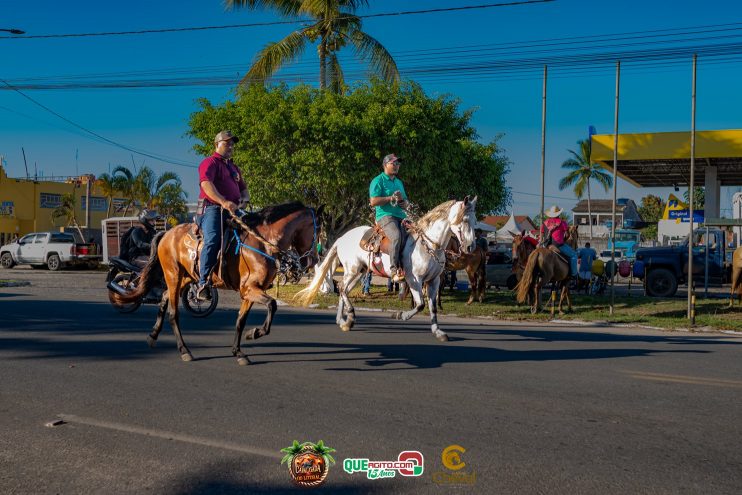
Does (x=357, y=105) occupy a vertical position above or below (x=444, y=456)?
above

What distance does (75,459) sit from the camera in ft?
15.8

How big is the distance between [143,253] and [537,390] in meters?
9.85

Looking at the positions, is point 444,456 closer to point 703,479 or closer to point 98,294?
point 703,479

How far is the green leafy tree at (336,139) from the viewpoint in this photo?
20422 mm

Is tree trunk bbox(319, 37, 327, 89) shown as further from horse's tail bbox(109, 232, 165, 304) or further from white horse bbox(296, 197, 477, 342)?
horse's tail bbox(109, 232, 165, 304)

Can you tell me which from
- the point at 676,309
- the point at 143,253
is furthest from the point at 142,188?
the point at 676,309

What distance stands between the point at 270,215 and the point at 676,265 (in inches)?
641

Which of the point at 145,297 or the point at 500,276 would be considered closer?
the point at 145,297

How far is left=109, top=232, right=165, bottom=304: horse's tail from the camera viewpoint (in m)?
9.83

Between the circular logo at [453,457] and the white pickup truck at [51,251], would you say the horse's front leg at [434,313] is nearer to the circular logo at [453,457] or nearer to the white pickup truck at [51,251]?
the circular logo at [453,457]

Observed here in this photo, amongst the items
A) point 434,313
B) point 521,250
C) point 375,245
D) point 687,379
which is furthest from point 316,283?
point 521,250

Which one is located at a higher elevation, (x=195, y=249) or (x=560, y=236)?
(x=560, y=236)

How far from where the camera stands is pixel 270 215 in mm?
8500

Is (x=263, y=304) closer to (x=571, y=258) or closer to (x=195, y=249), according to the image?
(x=195, y=249)
